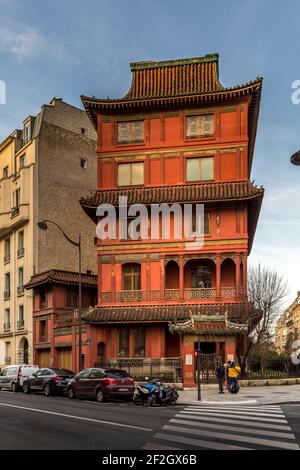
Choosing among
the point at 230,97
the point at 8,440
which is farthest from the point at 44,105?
the point at 8,440

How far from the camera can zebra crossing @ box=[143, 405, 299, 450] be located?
40.3ft

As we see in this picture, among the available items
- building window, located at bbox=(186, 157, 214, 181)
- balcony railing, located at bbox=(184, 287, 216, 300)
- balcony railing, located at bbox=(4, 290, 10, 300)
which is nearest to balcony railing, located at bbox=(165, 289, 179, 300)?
balcony railing, located at bbox=(184, 287, 216, 300)

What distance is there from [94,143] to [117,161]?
17006 millimetres

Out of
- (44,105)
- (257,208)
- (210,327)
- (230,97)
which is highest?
(44,105)

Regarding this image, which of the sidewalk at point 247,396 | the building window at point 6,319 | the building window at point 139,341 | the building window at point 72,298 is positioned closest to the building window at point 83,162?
the building window at point 72,298

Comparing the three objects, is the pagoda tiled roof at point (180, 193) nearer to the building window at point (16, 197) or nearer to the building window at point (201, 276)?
the building window at point (201, 276)

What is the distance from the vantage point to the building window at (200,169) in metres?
41.6

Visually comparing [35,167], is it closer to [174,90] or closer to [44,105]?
[44,105]

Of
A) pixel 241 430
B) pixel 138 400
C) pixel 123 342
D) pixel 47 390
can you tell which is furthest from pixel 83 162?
pixel 241 430

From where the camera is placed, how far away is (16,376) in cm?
3466

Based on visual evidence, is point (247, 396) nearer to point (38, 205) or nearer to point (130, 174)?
point (130, 174)

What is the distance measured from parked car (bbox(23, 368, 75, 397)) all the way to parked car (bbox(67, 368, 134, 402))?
3.19 meters

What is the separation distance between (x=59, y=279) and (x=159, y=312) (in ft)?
33.2

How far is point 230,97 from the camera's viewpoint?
41031mm
